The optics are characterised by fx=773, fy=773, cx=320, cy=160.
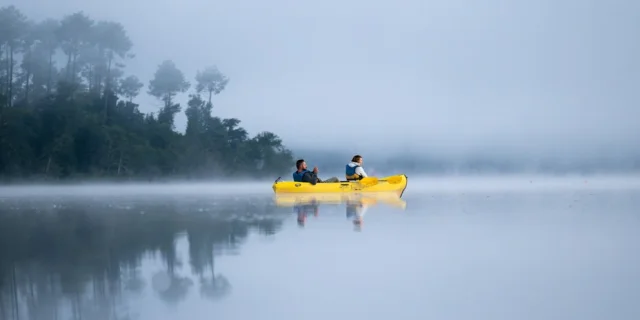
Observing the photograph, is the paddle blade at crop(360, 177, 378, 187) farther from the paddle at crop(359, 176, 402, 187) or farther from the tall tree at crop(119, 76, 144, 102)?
the tall tree at crop(119, 76, 144, 102)

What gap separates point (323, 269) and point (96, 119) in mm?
28890

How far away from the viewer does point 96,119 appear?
32.9 metres

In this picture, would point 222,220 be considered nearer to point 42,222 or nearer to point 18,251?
point 42,222

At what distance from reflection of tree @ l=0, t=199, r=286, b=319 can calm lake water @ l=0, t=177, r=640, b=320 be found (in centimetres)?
2

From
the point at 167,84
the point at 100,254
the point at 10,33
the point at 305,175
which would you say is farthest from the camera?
the point at 167,84

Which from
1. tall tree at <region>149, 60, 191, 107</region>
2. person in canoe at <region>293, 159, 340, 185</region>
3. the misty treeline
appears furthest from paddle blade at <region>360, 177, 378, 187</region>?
tall tree at <region>149, 60, 191, 107</region>

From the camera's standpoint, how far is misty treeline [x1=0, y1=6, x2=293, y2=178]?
31922 millimetres

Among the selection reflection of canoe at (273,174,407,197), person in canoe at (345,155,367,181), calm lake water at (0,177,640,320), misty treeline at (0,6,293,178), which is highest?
misty treeline at (0,6,293,178)

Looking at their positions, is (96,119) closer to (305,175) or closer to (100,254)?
(305,175)

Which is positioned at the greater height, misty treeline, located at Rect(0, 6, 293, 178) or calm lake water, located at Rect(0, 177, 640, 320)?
misty treeline, located at Rect(0, 6, 293, 178)

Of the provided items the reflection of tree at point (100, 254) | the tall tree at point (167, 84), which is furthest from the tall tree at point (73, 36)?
the reflection of tree at point (100, 254)

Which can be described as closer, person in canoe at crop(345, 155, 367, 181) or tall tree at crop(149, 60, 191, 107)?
person in canoe at crop(345, 155, 367, 181)

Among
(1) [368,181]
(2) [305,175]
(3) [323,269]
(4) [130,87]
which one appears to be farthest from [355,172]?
(4) [130,87]

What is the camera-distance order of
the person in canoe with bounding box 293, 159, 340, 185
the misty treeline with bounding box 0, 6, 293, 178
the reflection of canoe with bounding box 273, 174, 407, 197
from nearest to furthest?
the reflection of canoe with bounding box 273, 174, 407, 197, the person in canoe with bounding box 293, 159, 340, 185, the misty treeline with bounding box 0, 6, 293, 178
